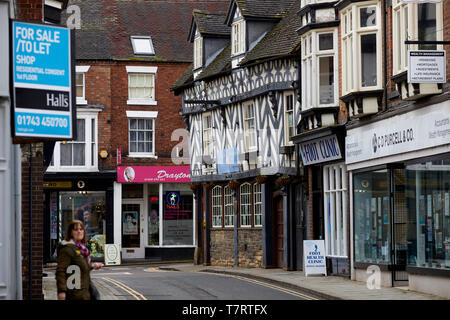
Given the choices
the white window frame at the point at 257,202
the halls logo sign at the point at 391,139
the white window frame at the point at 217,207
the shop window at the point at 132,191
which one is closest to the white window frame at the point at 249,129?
the white window frame at the point at 257,202

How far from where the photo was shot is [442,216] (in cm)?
1988

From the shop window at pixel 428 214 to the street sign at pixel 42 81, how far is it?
27.4 feet

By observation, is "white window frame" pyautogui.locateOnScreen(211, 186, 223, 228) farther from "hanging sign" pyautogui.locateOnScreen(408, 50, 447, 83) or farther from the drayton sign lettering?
"hanging sign" pyautogui.locateOnScreen(408, 50, 447, 83)

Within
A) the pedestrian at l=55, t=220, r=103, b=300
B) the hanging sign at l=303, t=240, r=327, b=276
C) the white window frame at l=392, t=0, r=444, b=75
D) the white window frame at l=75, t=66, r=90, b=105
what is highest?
the white window frame at l=75, t=66, r=90, b=105

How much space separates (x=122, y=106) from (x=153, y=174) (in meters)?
3.50

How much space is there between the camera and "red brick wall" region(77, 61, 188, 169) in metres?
43.1

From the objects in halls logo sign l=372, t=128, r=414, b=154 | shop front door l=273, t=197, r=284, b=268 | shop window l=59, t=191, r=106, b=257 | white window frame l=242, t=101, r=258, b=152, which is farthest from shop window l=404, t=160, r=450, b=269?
shop window l=59, t=191, r=106, b=257

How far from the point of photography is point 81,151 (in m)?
43.0

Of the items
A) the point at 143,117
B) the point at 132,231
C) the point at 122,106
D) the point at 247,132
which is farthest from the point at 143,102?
the point at 247,132

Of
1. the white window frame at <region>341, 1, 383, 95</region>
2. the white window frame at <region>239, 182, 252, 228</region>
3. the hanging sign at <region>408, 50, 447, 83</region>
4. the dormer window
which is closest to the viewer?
the hanging sign at <region>408, 50, 447, 83</region>

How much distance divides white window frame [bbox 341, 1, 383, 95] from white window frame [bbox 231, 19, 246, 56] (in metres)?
9.53

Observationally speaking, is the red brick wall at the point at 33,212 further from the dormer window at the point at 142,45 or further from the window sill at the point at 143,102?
the dormer window at the point at 142,45
